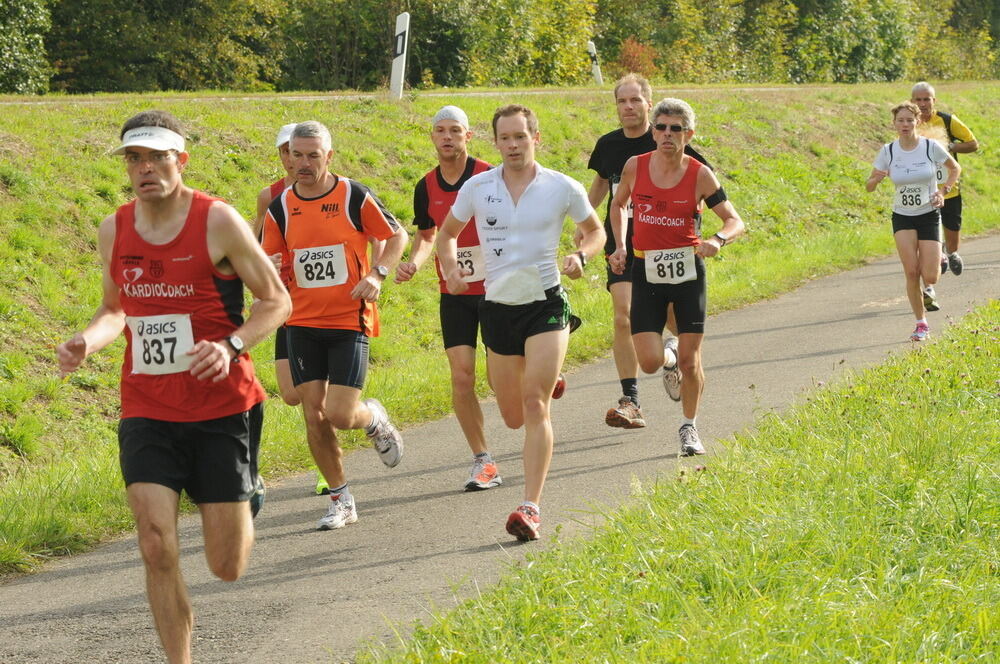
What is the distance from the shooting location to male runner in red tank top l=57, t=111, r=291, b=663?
16.5ft

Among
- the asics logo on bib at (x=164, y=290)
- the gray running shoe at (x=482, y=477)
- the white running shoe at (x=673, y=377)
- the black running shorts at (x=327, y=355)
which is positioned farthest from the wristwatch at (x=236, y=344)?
the white running shoe at (x=673, y=377)

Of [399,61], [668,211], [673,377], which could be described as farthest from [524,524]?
[399,61]

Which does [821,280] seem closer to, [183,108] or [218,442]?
[183,108]

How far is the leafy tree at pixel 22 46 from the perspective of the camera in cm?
2689

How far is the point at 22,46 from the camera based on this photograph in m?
27.3

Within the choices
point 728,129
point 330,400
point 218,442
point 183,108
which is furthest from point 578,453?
point 728,129

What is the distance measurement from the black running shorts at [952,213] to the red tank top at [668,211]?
7.42 m

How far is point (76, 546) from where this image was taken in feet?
23.9

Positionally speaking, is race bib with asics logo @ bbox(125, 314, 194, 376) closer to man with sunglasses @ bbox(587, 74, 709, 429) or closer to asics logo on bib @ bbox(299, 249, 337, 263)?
asics logo on bib @ bbox(299, 249, 337, 263)

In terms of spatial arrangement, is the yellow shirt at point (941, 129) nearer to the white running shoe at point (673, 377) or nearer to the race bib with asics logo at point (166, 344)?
the white running shoe at point (673, 377)

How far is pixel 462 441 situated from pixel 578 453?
1.05m

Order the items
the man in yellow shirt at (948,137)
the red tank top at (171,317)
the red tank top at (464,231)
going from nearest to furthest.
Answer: the red tank top at (171,317)
the red tank top at (464,231)
the man in yellow shirt at (948,137)

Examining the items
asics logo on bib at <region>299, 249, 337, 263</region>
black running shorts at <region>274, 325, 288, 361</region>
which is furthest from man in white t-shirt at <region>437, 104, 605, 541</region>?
black running shorts at <region>274, 325, 288, 361</region>

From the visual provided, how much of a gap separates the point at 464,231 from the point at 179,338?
3377 millimetres
